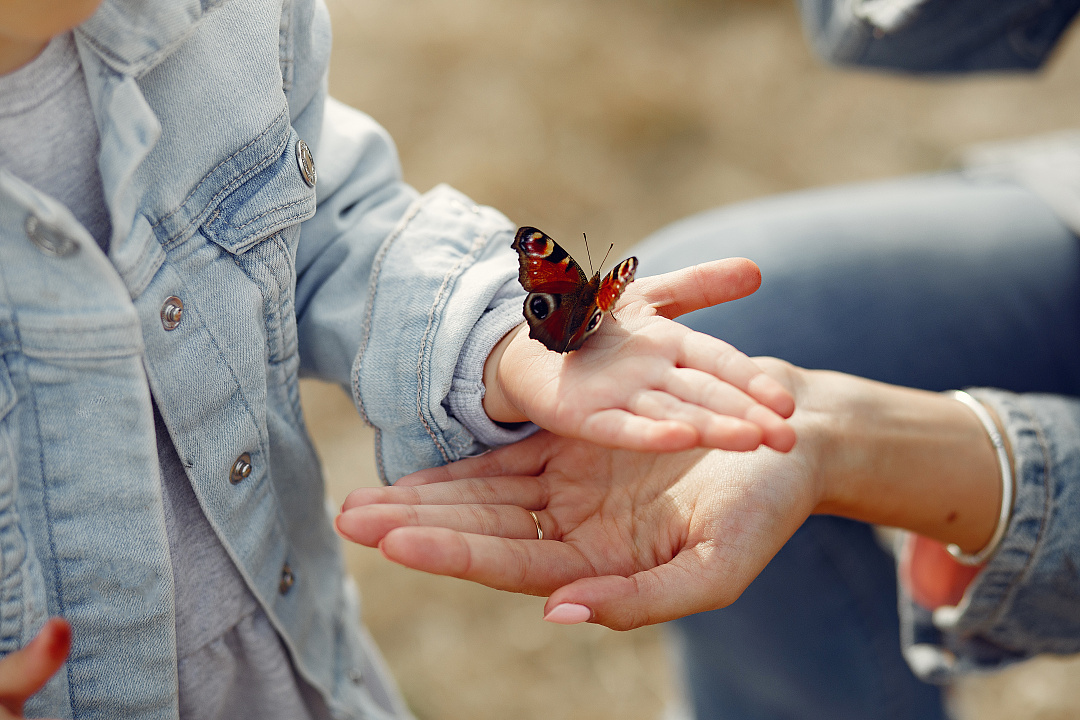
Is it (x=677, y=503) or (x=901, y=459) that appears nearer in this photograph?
(x=677, y=503)

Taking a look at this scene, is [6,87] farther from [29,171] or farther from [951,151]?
[951,151]

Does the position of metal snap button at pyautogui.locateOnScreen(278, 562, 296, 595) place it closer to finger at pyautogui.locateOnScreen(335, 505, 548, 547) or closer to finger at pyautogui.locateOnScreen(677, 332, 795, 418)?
finger at pyautogui.locateOnScreen(335, 505, 548, 547)

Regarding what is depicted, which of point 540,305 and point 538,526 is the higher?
point 540,305

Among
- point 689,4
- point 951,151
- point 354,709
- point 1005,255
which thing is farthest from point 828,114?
point 354,709

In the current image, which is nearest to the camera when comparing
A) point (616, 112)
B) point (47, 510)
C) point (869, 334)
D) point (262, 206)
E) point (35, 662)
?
point (35, 662)

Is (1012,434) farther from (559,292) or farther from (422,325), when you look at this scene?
(422,325)

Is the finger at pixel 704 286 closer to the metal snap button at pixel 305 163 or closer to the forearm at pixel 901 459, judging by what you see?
the forearm at pixel 901 459

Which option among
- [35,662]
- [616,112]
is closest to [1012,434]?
[35,662]
